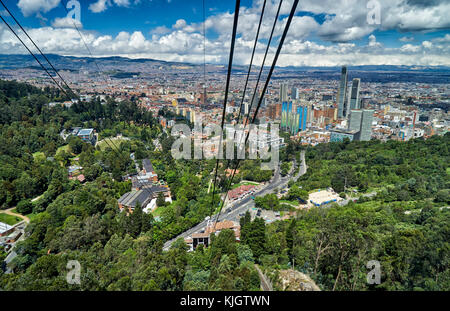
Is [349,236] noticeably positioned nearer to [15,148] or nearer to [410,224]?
[410,224]

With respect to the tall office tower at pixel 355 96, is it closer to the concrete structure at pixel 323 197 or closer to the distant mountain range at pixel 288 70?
the distant mountain range at pixel 288 70

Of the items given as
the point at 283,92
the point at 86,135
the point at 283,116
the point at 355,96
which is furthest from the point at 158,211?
the point at 355,96

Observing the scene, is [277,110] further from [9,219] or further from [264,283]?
[264,283]

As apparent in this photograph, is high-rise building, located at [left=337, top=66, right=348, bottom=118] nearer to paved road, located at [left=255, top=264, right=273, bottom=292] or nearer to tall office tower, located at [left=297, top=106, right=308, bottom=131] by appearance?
tall office tower, located at [left=297, top=106, right=308, bottom=131]

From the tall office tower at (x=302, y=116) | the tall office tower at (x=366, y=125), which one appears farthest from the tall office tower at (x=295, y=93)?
the tall office tower at (x=366, y=125)

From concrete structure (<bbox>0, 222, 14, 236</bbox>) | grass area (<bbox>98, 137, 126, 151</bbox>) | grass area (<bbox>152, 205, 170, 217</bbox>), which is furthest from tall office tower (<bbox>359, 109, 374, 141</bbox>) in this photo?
concrete structure (<bbox>0, 222, 14, 236</bbox>)
